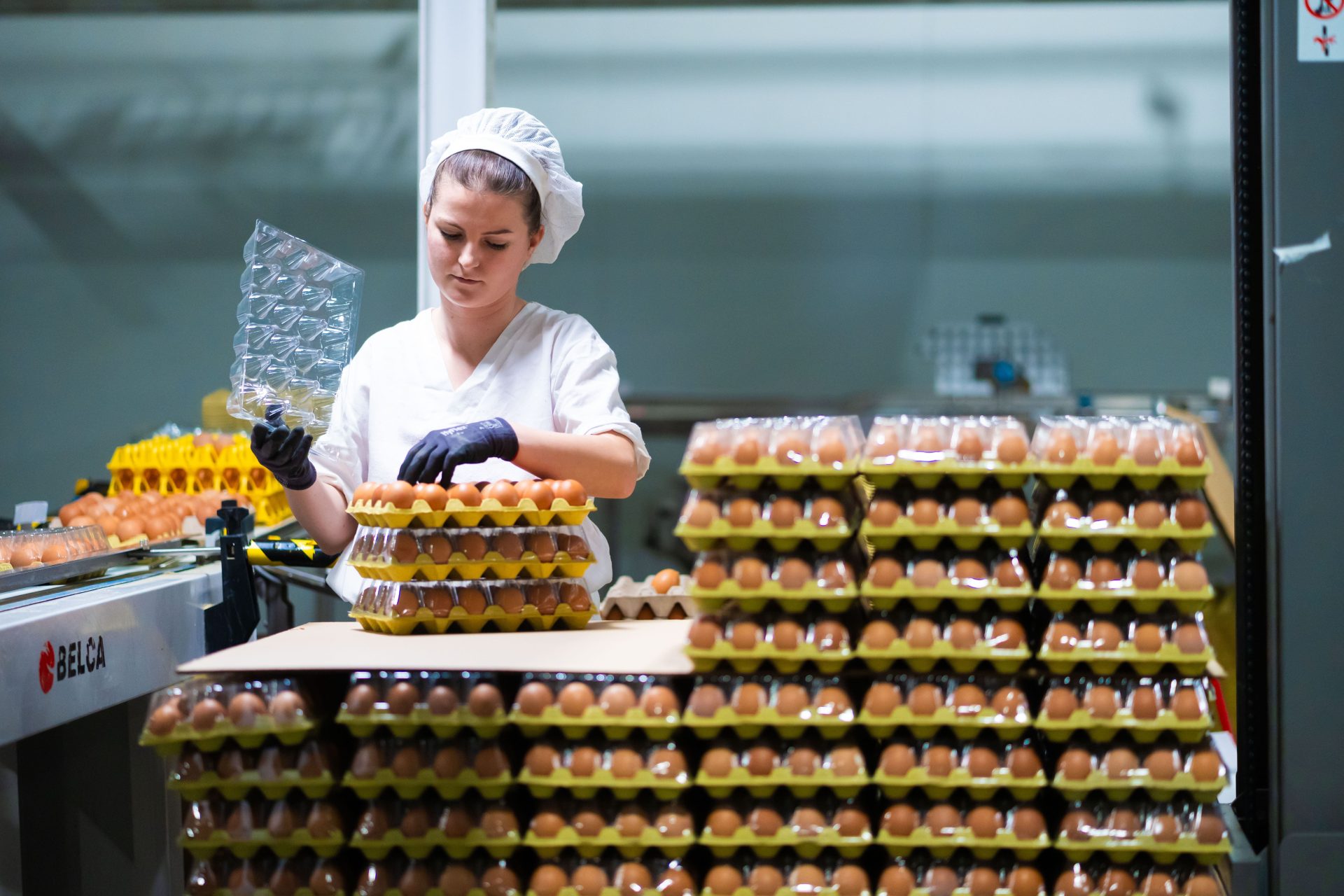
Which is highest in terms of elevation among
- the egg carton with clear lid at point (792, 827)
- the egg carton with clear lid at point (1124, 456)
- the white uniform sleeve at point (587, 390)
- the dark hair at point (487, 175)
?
the dark hair at point (487, 175)

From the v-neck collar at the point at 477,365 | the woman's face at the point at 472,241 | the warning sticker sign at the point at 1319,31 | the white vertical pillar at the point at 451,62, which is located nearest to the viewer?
the warning sticker sign at the point at 1319,31

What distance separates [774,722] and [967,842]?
338 mm

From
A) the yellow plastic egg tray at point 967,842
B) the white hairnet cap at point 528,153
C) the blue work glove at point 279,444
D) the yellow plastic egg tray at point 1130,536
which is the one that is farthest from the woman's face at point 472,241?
the yellow plastic egg tray at point 967,842

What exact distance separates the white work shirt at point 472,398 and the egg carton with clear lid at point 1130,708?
1270 mm

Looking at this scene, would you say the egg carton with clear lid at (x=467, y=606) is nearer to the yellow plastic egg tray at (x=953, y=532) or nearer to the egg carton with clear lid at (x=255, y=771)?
the egg carton with clear lid at (x=255, y=771)

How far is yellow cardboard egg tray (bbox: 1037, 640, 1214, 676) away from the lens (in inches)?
65.7

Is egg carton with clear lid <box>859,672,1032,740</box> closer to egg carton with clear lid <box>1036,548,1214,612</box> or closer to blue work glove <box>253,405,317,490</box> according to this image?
egg carton with clear lid <box>1036,548,1214,612</box>

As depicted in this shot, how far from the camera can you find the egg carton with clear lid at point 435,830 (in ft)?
5.70

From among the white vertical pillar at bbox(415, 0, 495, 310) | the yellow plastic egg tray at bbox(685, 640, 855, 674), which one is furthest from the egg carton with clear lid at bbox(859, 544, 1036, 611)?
the white vertical pillar at bbox(415, 0, 495, 310)

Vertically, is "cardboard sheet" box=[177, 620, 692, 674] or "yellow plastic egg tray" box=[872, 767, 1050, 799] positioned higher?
"cardboard sheet" box=[177, 620, 692, 674]

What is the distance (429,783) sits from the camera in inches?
68.4

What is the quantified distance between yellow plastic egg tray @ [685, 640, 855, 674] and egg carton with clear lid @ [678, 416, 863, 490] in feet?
0.81

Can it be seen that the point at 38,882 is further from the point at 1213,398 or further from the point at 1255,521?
the point at 1213,398

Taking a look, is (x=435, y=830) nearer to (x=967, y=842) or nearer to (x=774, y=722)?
(x=774, y=722)
